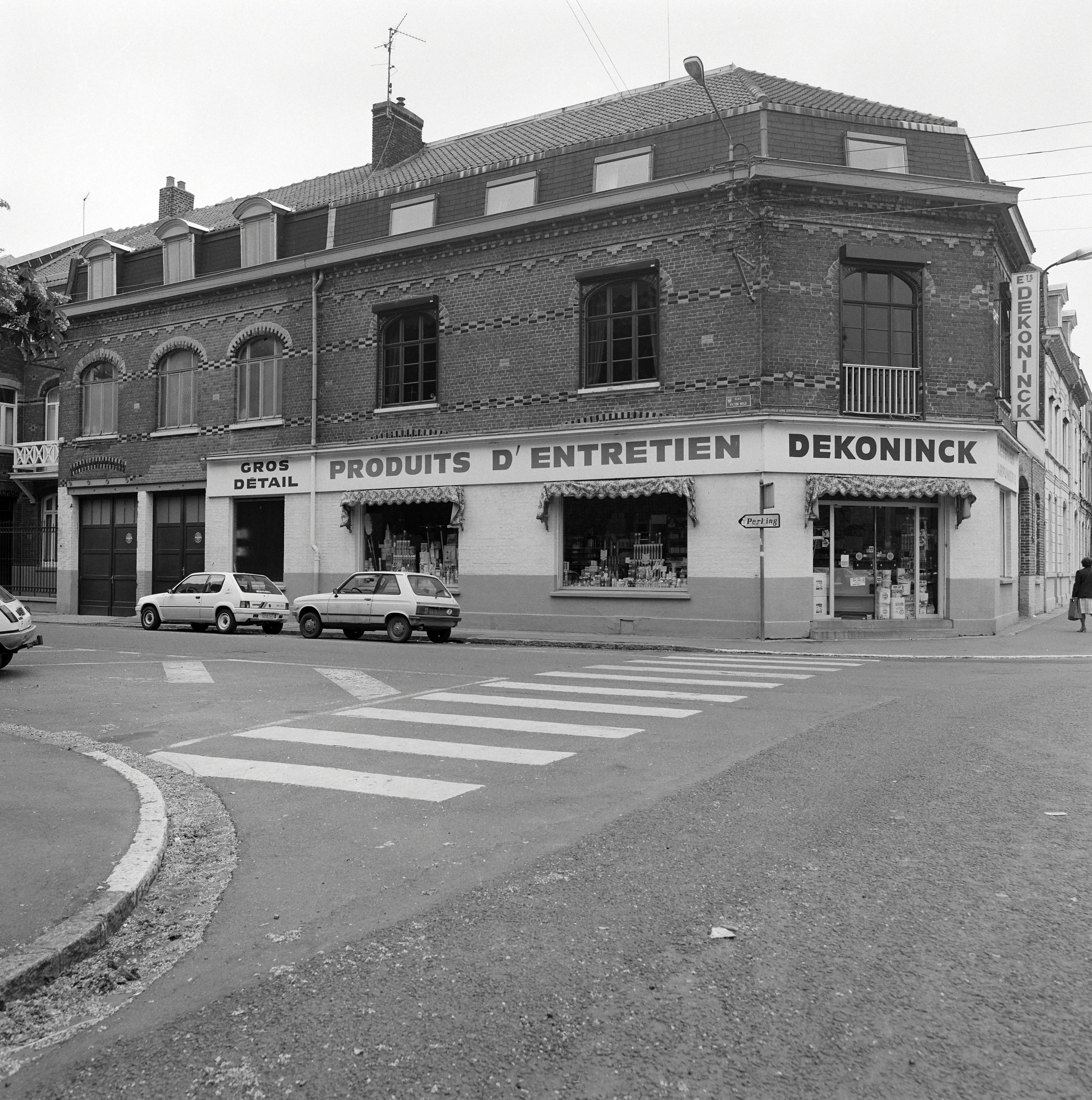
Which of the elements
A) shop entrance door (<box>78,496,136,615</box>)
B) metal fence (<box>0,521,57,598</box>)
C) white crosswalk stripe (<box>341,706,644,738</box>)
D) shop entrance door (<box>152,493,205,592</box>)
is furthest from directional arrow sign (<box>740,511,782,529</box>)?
metal fence (<box>0,521,57,598</box>)

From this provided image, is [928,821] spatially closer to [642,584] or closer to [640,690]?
[640,690]

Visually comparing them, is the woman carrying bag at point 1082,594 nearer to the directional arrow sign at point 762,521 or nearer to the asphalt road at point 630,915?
the directional arrow sign at point 762,521

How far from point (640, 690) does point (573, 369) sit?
1141 cm

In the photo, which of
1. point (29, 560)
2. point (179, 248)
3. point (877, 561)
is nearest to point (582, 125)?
point (179, 248)

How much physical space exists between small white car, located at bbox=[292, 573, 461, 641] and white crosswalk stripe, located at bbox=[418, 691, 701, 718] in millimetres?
8292

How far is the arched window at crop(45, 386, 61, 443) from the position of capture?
33.1 meters

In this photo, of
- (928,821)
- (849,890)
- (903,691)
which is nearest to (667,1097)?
(849,890)

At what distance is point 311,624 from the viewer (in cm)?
2078

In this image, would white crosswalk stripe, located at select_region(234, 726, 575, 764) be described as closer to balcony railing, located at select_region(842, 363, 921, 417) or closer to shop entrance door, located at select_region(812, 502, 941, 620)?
shop entrance door, located at select_region(812, 502, 941, 620)

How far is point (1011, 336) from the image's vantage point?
70.2 feet

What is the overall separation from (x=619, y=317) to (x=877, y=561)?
7.32m

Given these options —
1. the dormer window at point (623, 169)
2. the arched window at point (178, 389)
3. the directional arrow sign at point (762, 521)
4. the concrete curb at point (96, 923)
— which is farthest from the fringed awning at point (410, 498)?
the concrete curb at point (96, 923)

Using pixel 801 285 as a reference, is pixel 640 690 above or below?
below

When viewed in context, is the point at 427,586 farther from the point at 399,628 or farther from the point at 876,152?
the point at 876,152
